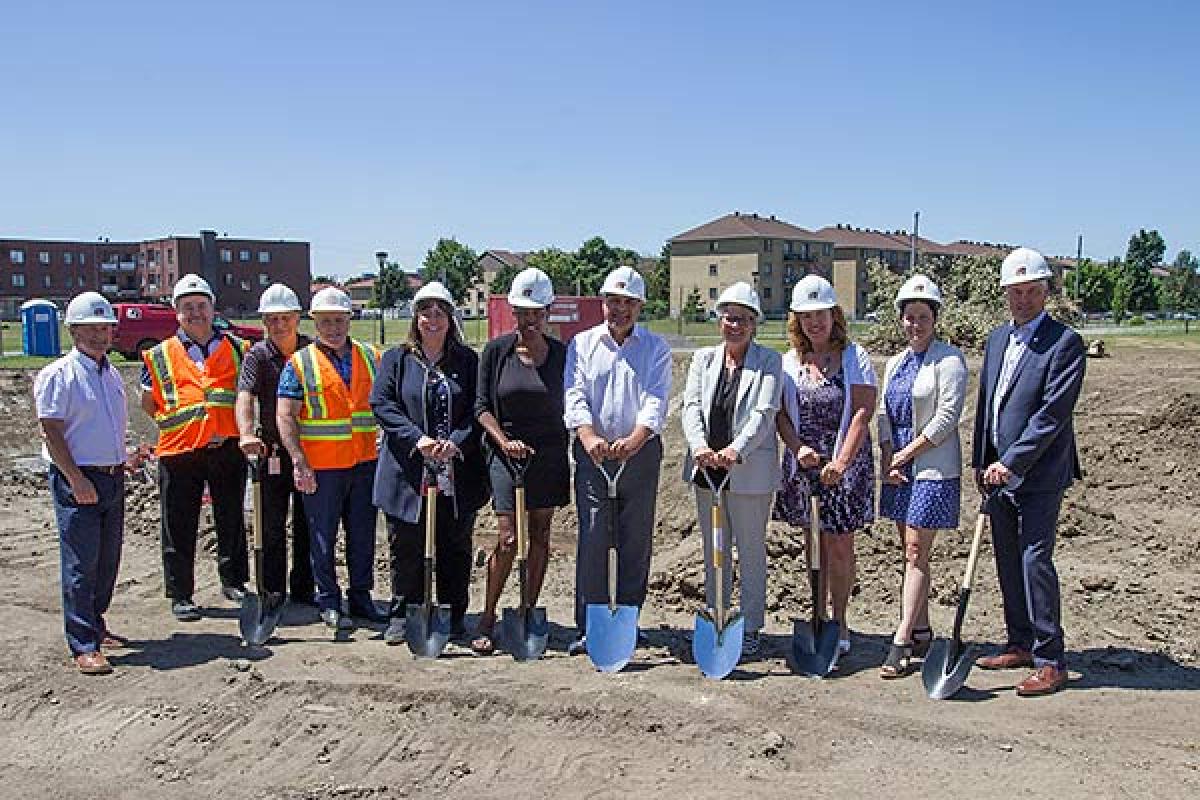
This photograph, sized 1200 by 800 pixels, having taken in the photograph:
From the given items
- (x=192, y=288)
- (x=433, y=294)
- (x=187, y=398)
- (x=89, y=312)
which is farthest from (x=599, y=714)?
(x=192, y=288)

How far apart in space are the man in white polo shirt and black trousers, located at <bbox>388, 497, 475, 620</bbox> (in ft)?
5.15

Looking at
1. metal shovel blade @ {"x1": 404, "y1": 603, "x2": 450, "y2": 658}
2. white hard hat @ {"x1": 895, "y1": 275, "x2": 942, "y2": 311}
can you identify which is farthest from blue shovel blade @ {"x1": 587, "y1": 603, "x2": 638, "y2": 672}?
white hard hat @ {"x1": 895, "y1": 275, "x2": 942, "y2": 311}

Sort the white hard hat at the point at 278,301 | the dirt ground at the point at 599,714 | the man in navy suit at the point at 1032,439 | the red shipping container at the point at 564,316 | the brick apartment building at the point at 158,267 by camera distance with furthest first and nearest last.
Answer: the brick apartment building at the point at 158,267, the red shipping container at the point at 564,316, the white hard hat at the point at 278,301, the man in navy suit at the point at 1032,439, the dirt ground at the point at 599,714

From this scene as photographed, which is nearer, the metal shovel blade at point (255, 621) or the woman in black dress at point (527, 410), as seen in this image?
the woman in black dress at point (527, 410)

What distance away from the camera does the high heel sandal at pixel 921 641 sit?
5691 mm

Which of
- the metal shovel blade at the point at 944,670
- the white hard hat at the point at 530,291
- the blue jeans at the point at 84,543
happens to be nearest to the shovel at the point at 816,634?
the metal shovel blade at the point at 944,670

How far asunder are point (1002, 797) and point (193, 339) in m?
5.21

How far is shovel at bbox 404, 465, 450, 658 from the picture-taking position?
5.86 meters

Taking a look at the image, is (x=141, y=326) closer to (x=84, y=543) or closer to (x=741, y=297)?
(x=84, y=543)

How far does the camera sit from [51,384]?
219 inches

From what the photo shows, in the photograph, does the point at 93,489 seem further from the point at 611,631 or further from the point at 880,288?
the point at 880,288

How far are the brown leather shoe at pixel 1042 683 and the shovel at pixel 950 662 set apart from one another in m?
0.27

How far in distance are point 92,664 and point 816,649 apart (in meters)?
3.92

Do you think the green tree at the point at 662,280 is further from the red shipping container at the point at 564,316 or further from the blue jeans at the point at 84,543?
the blue jeans at the point at 84,543
